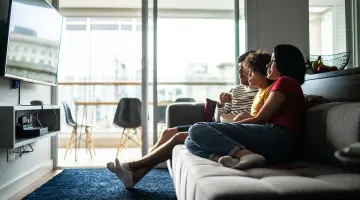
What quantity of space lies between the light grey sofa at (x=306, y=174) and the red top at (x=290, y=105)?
0.10 meters

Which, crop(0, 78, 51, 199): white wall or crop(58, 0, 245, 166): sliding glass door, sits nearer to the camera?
crop(0, 78, 51, 199): white wall

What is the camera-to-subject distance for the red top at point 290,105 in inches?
65.7

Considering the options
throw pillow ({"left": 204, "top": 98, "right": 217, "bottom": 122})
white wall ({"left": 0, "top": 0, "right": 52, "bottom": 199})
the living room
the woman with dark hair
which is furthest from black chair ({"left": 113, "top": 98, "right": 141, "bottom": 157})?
the woman with dark hair

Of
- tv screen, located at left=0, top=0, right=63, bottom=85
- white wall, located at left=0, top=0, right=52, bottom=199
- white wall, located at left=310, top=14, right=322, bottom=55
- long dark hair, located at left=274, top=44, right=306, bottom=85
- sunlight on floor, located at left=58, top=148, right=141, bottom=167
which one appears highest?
white wall, located at left=310, top=14, right=322, bottom=55

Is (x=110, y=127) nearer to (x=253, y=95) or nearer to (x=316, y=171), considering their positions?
(x=253, y=95)

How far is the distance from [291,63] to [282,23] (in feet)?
6.86

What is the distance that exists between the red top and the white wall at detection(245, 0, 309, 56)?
7.02ft

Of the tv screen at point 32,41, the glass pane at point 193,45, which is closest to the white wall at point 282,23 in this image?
the glass pane at point 193,45

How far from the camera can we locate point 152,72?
149 inches

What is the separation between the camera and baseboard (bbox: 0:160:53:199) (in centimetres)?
237

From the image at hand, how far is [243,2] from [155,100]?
5.39ft

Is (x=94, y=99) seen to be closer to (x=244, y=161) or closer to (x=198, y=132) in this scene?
(x=198, y=132)

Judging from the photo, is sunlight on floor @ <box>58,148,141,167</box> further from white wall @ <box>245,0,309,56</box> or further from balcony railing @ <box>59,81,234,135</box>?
white wall @ <box>245,0,309,56</box>

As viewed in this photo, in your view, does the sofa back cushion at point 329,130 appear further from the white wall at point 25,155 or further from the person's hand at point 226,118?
the white wall at point 25,155
